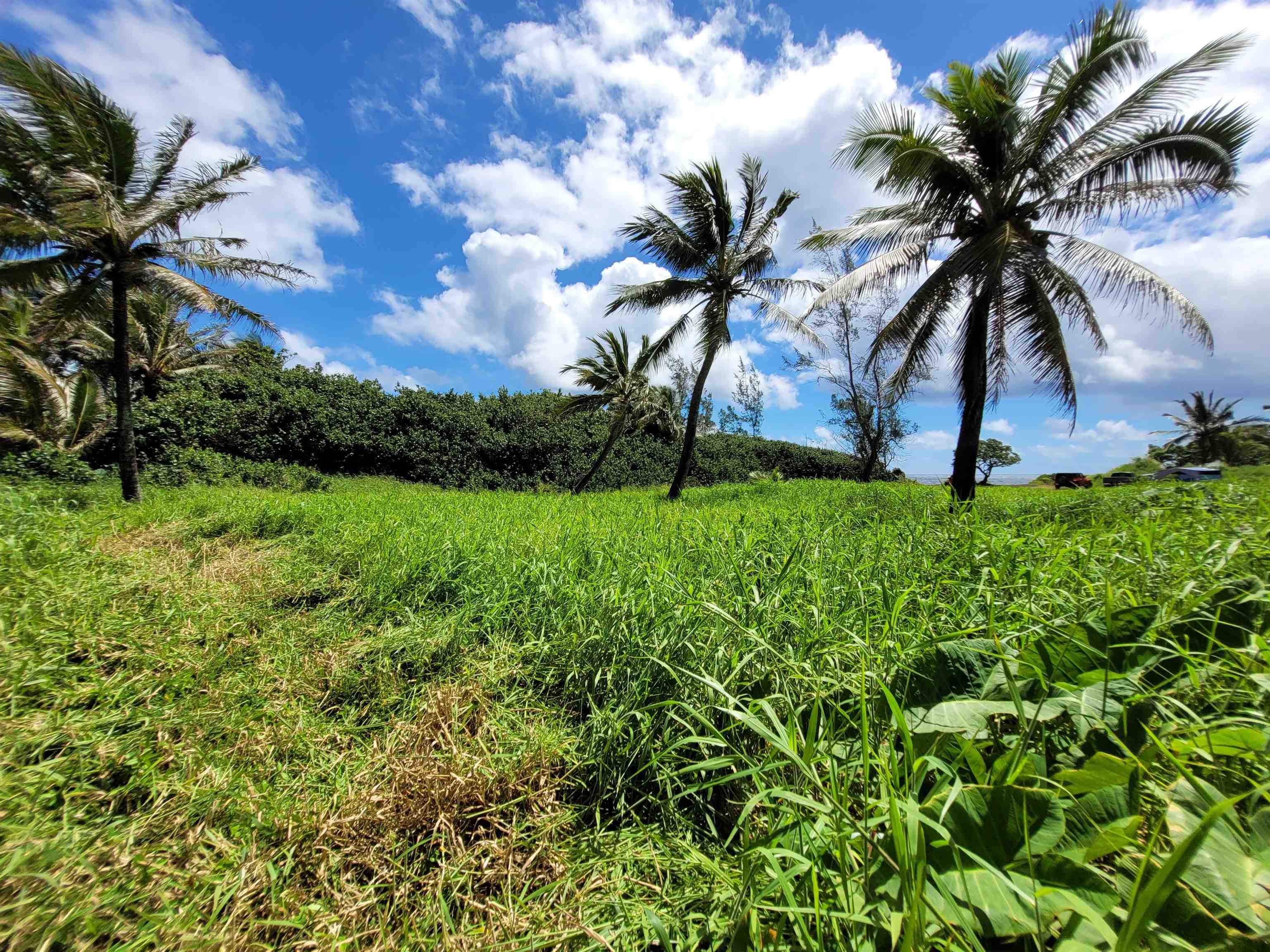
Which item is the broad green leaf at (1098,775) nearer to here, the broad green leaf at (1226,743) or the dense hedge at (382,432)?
the broad green leaf at (1226,743)

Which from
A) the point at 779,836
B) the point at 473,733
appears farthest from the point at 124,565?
the point at 779,836

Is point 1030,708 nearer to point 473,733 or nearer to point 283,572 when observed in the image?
point 473,733

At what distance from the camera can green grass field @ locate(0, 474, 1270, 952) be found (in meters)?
0.83

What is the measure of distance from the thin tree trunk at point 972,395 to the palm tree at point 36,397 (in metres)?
17.5

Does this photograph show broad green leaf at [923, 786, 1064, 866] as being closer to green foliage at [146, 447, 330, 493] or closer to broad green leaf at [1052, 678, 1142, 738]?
broad green leaf at [1052, 678, 1142, 738]

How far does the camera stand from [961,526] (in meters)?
3.54

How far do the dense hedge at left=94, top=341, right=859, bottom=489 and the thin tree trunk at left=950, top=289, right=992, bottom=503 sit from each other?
11.4 meters

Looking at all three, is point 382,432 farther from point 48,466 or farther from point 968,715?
point 968,715

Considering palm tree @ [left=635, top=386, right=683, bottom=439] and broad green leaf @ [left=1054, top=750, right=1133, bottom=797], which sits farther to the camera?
palm tree @ [left=635, top=386, right=683, bottom=439]

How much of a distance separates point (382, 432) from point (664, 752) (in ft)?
48.4

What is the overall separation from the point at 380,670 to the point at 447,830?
3.61 ft

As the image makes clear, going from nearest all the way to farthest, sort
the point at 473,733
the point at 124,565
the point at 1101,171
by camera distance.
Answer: the point at 473,733 < the point at 124,565 < the point at 1101,171

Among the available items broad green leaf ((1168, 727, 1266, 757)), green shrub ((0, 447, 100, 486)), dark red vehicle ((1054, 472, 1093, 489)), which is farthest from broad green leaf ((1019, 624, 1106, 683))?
dark red vehicle ((1054, 472, 1093, 489))

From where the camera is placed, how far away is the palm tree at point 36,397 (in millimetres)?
8562
